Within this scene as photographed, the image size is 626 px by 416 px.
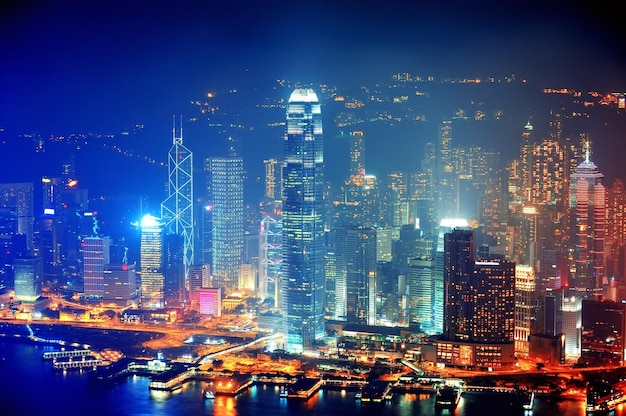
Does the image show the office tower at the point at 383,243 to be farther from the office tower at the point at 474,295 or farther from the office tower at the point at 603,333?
the office tower at the point at 603,333

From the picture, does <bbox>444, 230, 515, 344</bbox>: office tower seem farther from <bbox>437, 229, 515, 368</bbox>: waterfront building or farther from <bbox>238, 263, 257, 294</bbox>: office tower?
<bbox>238, 263, 257, 294</bbox>: office tower

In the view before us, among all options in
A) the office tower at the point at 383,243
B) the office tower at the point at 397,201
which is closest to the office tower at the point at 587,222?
the office tower at the point at 397,201

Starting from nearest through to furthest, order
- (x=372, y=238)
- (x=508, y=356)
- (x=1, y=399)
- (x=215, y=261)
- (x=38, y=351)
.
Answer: (x=1, y=399) < (x=508, y=356) < (x=38, y=351) < (x=372, y=238) < (x=215, y=261)

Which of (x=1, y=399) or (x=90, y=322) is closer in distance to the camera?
(x=1, y=399)

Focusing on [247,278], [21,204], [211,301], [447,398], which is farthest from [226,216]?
[447,398]

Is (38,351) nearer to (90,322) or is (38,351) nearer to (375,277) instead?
(90,322)

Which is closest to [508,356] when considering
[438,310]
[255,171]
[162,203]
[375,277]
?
[438,310]

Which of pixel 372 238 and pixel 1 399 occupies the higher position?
pixel 372 238
